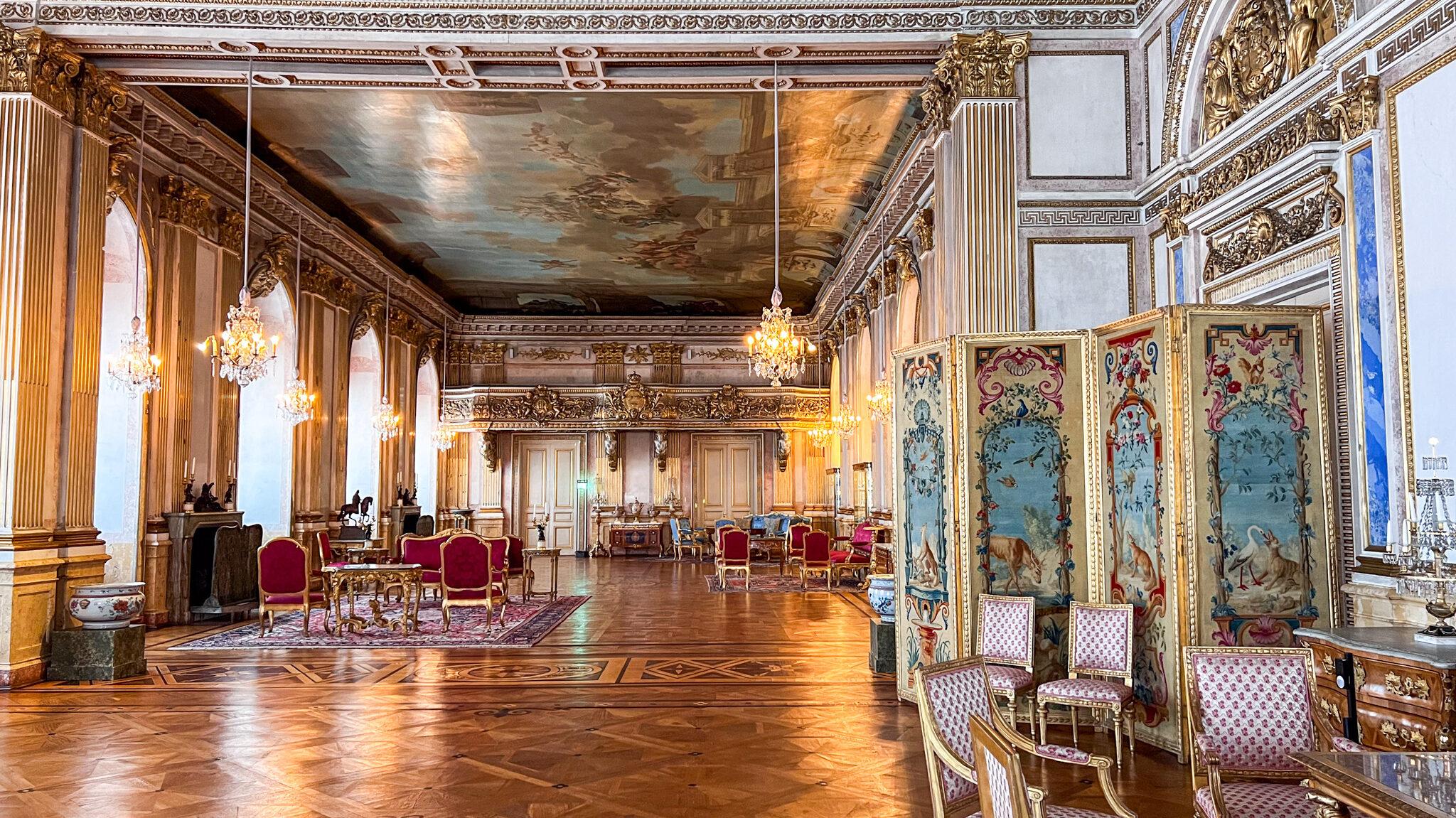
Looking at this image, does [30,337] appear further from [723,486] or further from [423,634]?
[723,486]

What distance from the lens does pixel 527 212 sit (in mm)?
13852

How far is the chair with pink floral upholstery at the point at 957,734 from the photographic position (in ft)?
10.0

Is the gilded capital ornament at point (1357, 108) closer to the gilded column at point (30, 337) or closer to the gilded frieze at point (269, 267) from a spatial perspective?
the gilded column at point (30, 337)

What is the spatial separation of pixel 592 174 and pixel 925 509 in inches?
294

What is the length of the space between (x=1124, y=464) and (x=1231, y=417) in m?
0.66

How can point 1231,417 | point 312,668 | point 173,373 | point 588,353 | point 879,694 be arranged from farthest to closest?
point 588,353 < point 173,373 < point 312,668 < point 879,694 < point 1231,417

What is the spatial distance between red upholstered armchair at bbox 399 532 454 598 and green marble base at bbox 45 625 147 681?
353 cm

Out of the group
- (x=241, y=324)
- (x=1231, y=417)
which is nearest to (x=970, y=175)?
(x=1231, y=417)

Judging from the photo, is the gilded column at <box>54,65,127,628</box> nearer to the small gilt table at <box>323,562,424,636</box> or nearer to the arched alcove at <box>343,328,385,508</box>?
the small gilt table at <box>323,562,424,636</box>

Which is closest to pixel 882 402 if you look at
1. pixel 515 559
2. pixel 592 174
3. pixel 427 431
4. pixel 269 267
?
pixel 592 174

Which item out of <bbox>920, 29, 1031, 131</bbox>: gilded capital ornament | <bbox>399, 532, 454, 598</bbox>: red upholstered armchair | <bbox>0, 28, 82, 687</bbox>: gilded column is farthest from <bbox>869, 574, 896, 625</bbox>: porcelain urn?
<bbox>0, 28, 82, 687</bbox>: gilded column

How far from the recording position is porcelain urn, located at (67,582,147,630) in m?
7.03

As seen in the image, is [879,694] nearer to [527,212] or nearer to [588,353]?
[527,212]

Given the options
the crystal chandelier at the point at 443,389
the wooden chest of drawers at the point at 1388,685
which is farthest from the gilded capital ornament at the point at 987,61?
the crystal chandelier at the point at 443,389
